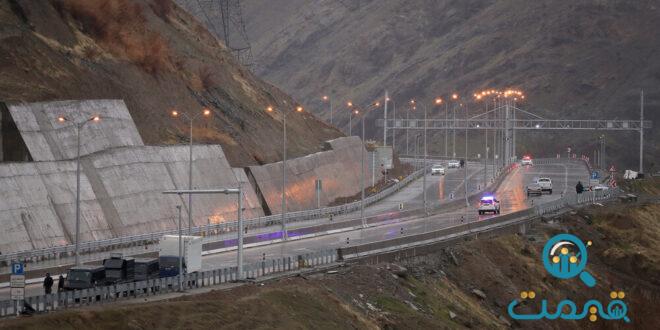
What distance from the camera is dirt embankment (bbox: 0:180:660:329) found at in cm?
4650

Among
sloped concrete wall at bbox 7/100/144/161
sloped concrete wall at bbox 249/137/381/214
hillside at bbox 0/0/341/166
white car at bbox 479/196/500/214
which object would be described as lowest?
white car at bbox 479/196/500/214

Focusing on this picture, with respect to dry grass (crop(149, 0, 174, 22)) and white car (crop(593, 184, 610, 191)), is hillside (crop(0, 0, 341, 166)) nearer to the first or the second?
dry grass (crop(149, 0, 174, 22))

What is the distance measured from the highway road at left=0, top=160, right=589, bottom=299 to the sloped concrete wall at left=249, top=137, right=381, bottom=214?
3979mm

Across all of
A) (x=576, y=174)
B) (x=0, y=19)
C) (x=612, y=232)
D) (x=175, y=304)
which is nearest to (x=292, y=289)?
(x=175, y=304)

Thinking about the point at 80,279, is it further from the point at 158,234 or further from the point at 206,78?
the point at 206,78

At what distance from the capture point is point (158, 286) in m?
51.1

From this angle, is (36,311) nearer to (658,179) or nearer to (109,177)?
(109,177)

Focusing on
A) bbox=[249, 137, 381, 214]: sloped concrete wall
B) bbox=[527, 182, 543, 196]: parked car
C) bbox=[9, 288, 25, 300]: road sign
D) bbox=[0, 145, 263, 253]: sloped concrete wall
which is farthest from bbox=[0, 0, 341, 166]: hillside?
bbox=[9, 288, 25, 300]: road sign

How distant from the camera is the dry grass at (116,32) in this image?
9525cm

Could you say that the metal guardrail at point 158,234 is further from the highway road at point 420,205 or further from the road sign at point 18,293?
the road sign at point 18,293

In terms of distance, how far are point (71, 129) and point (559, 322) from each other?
30533mm

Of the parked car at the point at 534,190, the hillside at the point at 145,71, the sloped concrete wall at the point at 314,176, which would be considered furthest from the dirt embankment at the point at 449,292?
the hillside at the point at 145,71

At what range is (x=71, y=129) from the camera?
2950 inches

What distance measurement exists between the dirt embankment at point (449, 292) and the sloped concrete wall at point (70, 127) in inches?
811
